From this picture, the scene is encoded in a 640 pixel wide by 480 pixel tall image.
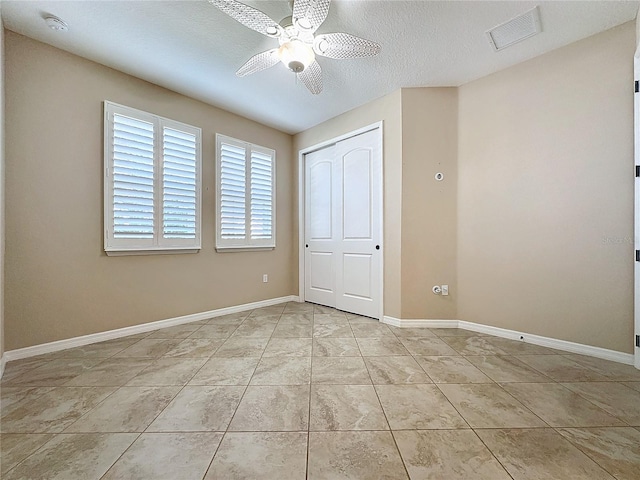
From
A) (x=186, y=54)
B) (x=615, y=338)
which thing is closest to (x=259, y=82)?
(x=186, y=54)

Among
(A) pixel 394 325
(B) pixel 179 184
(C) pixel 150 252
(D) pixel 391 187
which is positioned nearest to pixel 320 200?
(D) pixel 391 187

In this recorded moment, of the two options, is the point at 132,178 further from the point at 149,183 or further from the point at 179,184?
the point at 179,184

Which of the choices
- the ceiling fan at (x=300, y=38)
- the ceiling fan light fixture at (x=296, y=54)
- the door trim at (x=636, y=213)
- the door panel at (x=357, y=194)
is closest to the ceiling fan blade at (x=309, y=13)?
the ceiling fan at (x=300, y=38)

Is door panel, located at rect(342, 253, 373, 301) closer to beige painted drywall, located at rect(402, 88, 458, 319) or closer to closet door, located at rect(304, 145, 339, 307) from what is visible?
closet door, located at rect(304, 145, 339, 307)

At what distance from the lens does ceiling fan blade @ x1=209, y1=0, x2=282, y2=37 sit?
5.07 feet

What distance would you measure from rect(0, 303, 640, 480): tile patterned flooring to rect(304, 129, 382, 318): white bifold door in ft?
3.65

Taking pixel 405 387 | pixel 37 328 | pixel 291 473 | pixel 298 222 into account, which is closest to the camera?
pixel 291 473

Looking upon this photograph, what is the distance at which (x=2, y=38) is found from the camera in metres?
2.01

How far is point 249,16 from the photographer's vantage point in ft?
5.43

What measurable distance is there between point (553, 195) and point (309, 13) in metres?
2.51

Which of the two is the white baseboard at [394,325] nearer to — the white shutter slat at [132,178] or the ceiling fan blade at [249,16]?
the white shutter slat at [132,178]

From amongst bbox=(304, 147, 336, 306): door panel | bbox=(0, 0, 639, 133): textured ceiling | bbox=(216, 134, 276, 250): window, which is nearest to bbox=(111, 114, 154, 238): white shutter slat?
bbox=(0, 0, 639, 133): textured ceiling

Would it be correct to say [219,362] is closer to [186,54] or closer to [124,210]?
[124,210]

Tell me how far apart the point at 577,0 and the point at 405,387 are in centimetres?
293
